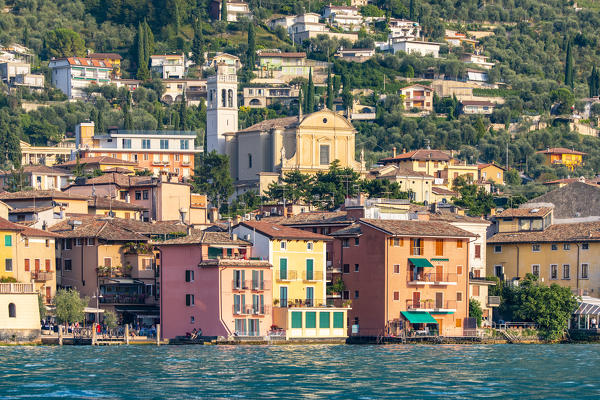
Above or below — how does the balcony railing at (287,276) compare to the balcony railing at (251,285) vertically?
above

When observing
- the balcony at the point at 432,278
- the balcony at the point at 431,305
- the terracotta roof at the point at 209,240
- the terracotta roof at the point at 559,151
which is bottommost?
the balcony at the point at 431,305

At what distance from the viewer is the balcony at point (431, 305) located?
258 ft

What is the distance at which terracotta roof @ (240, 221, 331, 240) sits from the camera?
251ft

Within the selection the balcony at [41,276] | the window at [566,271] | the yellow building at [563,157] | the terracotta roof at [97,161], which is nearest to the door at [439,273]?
the window at [566,271]

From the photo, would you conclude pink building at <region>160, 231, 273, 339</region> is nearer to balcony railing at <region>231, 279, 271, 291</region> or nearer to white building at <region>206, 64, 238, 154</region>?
balcony railing at <region>231, 279, 271, 291</region>

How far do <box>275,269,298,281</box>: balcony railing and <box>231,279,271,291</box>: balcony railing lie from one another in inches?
51.0

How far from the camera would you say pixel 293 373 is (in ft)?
192

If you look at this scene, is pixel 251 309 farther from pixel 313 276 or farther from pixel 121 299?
pixel 121 299

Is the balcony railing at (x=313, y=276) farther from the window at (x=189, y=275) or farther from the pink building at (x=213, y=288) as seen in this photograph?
the window at (x=189, y=275)

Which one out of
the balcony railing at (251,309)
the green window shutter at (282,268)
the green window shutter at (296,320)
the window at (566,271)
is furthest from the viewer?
the window at (566,271)

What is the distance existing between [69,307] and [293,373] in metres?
20.0

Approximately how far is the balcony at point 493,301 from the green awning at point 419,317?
649 centimetres

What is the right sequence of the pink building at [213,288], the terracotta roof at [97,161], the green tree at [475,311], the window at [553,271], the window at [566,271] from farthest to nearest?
the terracotta roof at [97,161]
the window at [553,271]
the window at [566,271]
the green tree at [475,311]
the pink building at [213,288]

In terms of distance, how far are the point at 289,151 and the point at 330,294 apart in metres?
58.8
